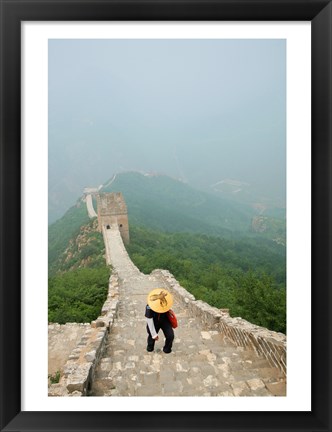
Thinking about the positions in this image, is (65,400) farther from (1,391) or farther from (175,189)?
(175,189)

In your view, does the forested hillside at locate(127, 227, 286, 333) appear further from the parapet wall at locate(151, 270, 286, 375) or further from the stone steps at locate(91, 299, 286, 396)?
the stone steps at locate(91, 299, 286, 396)

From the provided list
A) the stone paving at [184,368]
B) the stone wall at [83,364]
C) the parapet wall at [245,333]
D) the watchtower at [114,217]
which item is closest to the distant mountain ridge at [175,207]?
the watchtower at [114,217]

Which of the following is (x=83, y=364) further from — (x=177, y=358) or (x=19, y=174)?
(x=19, y=174)

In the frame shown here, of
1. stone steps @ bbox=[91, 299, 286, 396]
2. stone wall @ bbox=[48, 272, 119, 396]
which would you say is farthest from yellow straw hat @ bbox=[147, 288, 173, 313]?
stone wall @ bbox=[48, 272, 119, 396]

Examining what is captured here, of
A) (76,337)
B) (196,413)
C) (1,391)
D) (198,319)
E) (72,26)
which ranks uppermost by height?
(72,26)

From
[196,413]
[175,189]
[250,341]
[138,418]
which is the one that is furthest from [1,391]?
[175,189]

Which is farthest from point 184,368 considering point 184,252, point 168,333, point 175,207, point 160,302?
point 175,207

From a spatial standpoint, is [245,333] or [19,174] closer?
[19,174]

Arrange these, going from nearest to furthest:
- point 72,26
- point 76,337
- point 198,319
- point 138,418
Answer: point 138,418 → point 72,26 → point 198,319 → point 76,337
